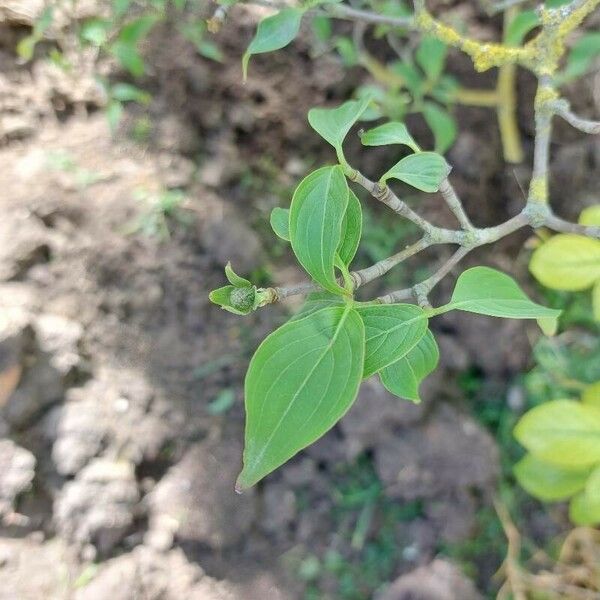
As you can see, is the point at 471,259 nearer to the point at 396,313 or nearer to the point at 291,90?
the point at 291,90

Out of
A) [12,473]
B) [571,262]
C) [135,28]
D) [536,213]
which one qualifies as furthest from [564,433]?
[135,28]

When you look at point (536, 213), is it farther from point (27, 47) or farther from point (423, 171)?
point (27, 47)

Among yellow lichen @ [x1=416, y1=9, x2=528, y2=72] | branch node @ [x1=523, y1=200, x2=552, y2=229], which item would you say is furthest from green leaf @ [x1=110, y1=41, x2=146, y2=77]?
branch node @ [x1=523, y1=200, x2=552, y2=229]

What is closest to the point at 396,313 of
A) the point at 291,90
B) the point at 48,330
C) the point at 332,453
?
the point at 332,453

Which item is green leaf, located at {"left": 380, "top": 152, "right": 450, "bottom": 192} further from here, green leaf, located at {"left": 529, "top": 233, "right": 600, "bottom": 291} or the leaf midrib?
green leaf, located at {"left": 529, "top": 233, "right": 600, "bottom": 291}

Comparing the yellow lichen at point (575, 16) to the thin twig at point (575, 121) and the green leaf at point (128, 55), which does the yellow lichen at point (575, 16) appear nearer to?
the thin twig at point (575, 121)

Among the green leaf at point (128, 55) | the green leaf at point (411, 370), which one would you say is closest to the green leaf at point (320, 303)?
the green leaf at point (411, 370)
